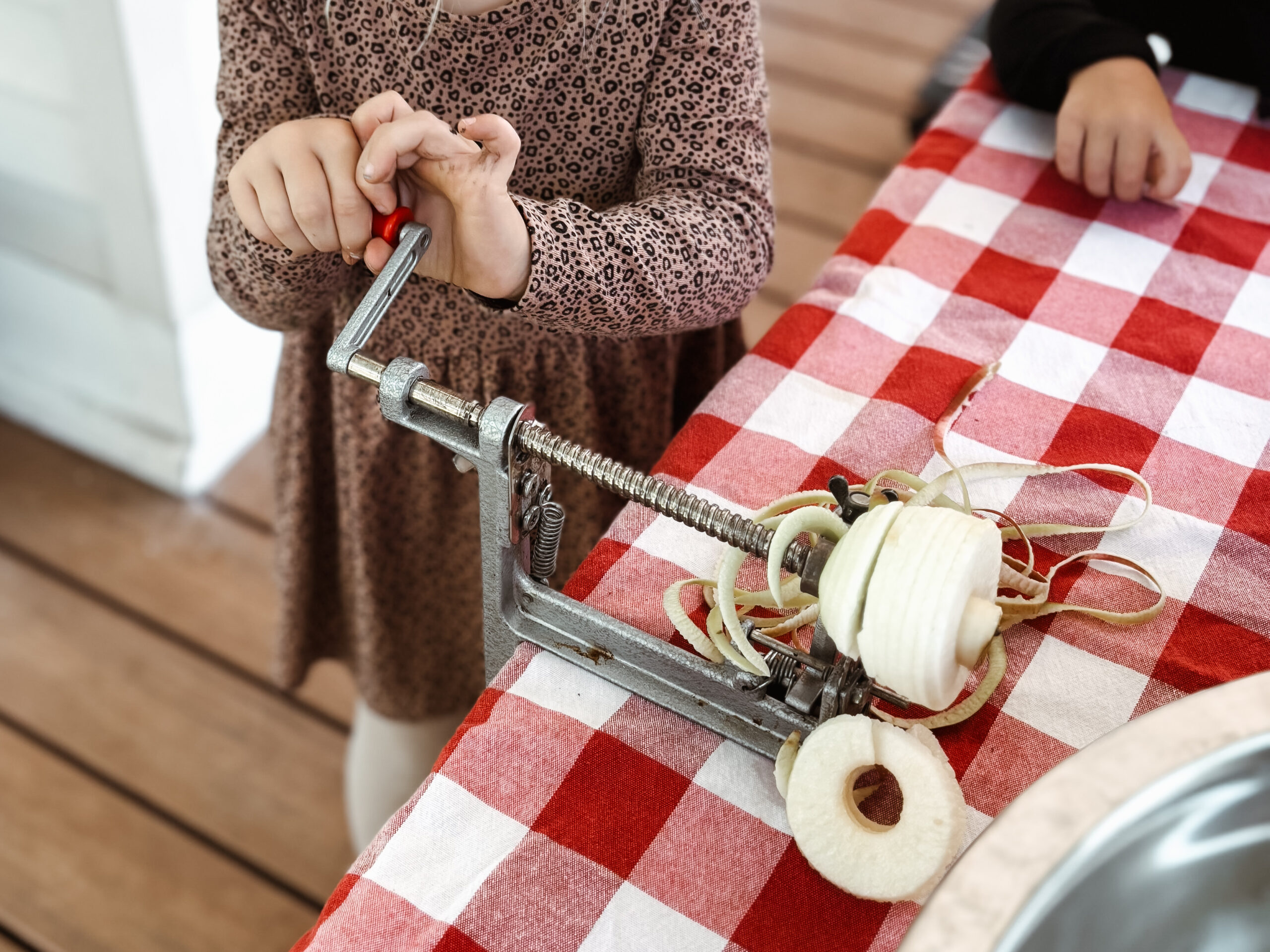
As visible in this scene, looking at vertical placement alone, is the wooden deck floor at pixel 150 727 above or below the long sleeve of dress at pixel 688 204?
below

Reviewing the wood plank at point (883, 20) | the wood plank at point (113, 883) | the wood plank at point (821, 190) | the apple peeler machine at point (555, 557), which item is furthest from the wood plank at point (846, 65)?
the apple peeler machine at point (555, 557)

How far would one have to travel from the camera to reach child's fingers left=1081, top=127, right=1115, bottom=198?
0.67 meters

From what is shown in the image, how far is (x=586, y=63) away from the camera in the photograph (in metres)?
0.63

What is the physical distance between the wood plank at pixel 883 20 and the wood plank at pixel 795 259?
58 cm

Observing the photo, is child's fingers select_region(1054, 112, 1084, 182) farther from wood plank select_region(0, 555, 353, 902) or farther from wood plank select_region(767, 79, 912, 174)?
wood plank select_region(767, 79, 912, 174)

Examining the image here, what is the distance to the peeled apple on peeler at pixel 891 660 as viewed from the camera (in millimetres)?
354

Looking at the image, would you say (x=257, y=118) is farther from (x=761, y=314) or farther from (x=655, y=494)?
(x=761, y=314)

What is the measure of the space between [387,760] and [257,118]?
1.88 ft

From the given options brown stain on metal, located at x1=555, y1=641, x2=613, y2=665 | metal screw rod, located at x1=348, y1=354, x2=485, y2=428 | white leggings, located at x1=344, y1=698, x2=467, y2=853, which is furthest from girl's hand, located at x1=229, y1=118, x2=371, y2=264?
white leggings, located at x1=344, y1=698, x2=467, y2=853

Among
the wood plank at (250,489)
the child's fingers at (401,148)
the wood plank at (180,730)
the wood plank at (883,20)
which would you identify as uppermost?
the child's fingers at (401,148)

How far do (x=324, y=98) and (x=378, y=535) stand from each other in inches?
12.6

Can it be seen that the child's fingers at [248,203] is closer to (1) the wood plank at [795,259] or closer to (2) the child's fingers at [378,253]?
(2) the child's fingers at [378,253]

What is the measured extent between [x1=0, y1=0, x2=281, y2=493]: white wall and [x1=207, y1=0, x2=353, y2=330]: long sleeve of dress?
472 millimetres

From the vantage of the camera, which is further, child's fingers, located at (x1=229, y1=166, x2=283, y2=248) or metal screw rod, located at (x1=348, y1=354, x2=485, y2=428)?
child's fingers, located at (x1=229, y1=166, x2=283, y2=248)
